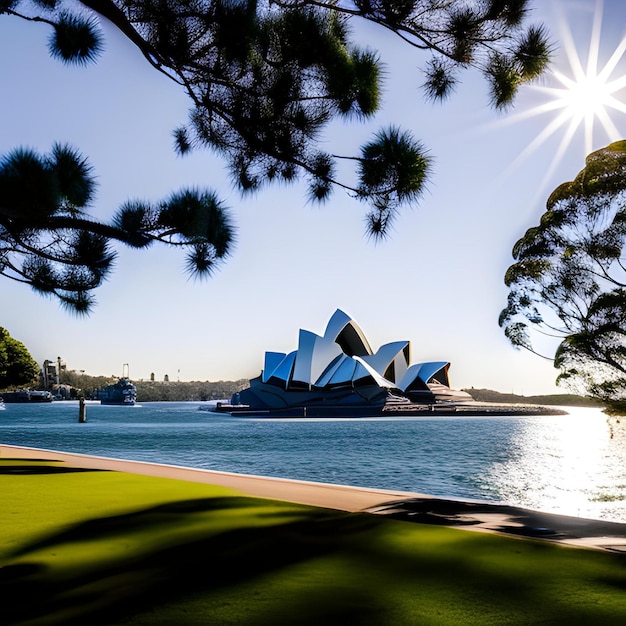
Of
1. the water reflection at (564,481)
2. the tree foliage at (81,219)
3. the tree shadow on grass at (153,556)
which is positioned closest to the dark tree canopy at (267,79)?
the tree foliage at (81,219)

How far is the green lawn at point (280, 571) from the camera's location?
326 centimetres

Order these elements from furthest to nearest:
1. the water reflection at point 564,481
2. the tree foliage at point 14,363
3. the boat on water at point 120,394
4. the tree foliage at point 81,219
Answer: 1. the boat on water at point 120,394
2. the tree foliage at point 14,363
3. the water reflection at point 564,481
4. the tree foliage at point 81,219

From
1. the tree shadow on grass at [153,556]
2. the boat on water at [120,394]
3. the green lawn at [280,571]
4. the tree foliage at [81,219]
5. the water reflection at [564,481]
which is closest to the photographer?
the green lawn at [280,571]

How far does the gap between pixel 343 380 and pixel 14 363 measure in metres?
32.3

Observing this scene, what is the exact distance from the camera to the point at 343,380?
224 feet

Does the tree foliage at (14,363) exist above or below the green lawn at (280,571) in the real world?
above

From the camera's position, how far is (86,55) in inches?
281

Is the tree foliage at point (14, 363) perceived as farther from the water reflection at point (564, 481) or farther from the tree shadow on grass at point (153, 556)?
the tree shadow on grass at point (153, 556)

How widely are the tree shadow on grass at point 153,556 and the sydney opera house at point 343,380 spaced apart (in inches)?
2238

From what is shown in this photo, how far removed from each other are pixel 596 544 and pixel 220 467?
15.8 metres

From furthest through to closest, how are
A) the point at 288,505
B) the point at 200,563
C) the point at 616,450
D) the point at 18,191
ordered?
the point at 616,450
the point at 18,191
the point at 288,505
the point at 200,563

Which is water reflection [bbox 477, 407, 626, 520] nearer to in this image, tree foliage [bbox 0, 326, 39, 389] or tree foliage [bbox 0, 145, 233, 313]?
tree foliage [bbox 0, 145, 233, 313]

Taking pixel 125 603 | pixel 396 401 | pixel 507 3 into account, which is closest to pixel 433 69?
pixel 507 3

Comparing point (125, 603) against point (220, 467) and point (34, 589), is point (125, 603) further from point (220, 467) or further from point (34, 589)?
point (220, 467)
